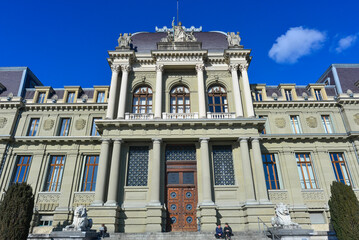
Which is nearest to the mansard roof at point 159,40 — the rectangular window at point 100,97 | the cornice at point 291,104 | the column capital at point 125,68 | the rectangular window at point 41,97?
the column capital at point 125,68

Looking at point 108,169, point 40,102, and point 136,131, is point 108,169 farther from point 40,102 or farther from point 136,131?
point 40,102

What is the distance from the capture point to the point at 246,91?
20.9 meters

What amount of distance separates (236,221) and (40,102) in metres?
21.5

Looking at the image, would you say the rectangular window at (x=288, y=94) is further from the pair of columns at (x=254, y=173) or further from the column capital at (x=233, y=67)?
the pair of columns at (x=254, y=173)

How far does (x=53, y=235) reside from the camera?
41.8ft

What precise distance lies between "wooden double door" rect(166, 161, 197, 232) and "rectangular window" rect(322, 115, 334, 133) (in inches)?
532

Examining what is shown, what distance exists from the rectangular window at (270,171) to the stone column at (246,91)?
4.69 metres

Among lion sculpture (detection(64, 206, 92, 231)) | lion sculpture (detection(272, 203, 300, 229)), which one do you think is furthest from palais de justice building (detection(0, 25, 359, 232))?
lion sculpture (detection(64, 206, 92, 231))

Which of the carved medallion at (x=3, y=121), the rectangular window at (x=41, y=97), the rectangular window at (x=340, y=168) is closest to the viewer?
the rectangular window at (x=340, y=168)

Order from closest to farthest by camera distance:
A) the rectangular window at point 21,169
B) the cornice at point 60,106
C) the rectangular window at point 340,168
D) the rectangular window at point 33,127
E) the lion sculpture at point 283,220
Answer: the lion sculpture at point 283,220
the rectangular window at point 340,168
the rectangular window at point 21,169
the rectangular window at point 33,127
the cornice at point 60,106

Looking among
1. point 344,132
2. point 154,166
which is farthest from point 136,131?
point 344,132

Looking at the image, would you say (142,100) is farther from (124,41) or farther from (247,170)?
(247,170)

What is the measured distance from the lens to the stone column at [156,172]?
661 inches

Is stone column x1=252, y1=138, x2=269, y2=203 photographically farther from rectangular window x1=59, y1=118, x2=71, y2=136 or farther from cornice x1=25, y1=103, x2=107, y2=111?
rectangular window x1=59, y1=118, x2=71, y2=136
